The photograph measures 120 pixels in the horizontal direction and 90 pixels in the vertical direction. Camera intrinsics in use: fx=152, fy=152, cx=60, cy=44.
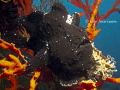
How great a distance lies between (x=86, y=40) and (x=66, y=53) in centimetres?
49

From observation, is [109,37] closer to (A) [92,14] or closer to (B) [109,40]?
(B) [109,40]

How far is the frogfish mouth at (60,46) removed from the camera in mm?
2486

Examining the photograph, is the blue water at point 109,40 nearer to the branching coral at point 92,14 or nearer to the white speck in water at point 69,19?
the branching coral at point 92,14

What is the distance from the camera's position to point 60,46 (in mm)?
2566

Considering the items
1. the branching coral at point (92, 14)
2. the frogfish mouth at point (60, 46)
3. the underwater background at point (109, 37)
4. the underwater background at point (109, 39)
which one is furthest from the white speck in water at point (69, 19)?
the underwater background at point (109, 37)

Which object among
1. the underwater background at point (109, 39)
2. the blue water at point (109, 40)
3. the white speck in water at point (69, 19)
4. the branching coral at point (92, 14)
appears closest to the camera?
the white speck in water at point (69, 19)

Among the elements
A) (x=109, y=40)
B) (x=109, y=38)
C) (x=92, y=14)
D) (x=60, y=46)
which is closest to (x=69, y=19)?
(x=60, y=46)

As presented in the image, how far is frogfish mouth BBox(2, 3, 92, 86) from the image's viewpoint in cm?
249

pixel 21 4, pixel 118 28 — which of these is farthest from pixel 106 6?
pixel 21 4

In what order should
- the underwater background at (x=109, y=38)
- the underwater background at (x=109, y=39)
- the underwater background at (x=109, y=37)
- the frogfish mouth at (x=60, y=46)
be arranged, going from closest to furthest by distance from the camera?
the frogfish mouth at (x=60, y=46)
the underwater background at (x=109, y=38)
the underwater background at (x=109, y=39)
the underwater background at (x=109, y=37)

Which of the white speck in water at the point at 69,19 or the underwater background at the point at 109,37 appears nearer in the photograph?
the white speck in water at the point at 69,19

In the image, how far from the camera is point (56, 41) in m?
2.62

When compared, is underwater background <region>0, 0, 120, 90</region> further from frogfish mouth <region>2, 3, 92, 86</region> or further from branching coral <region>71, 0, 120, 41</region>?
frogfish mouth <region>2, 3, 92, 86</region>

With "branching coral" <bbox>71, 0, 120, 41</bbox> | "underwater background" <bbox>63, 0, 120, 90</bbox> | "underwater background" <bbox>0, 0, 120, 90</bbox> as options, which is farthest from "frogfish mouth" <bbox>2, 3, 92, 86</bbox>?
"underwater background" <bbox>0, 0, 120, 90</bbox>
